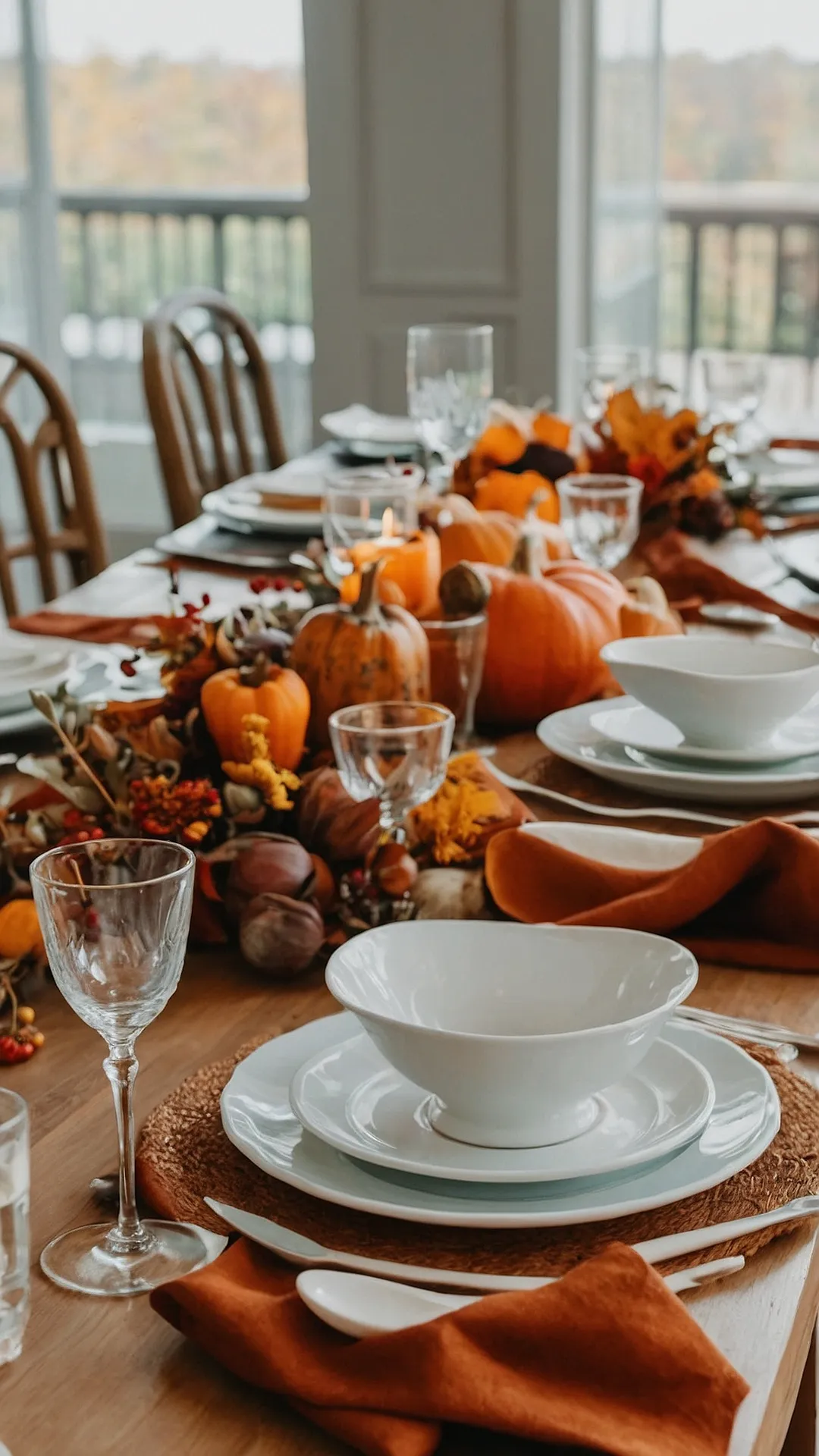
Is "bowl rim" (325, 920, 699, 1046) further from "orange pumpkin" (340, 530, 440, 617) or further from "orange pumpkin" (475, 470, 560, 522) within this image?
"orange pumpkin" (475, 470, 560, 522)

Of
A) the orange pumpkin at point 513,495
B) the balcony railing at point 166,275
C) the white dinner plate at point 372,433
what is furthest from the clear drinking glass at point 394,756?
the balcony railing at point 166,275

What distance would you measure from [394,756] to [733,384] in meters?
1.38

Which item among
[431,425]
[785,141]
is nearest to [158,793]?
[431,425]

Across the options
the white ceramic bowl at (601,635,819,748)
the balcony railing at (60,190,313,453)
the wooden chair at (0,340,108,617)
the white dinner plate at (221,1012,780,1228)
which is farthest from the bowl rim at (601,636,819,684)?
the balcony railing at (60,190,313,453)

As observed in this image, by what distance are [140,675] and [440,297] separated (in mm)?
2521

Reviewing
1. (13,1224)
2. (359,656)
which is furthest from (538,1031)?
(359,656)

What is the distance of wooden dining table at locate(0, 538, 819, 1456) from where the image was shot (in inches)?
20.6

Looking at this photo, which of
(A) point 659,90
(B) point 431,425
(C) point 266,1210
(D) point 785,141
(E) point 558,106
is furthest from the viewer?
(D) point 785,141

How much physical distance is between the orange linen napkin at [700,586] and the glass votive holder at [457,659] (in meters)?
0.43

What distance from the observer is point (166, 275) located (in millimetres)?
5695

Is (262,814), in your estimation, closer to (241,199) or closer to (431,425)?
(431,425)

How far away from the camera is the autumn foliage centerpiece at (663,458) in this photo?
198 centimetres

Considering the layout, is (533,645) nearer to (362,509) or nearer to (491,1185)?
(362,509)

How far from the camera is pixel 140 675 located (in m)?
1.40
